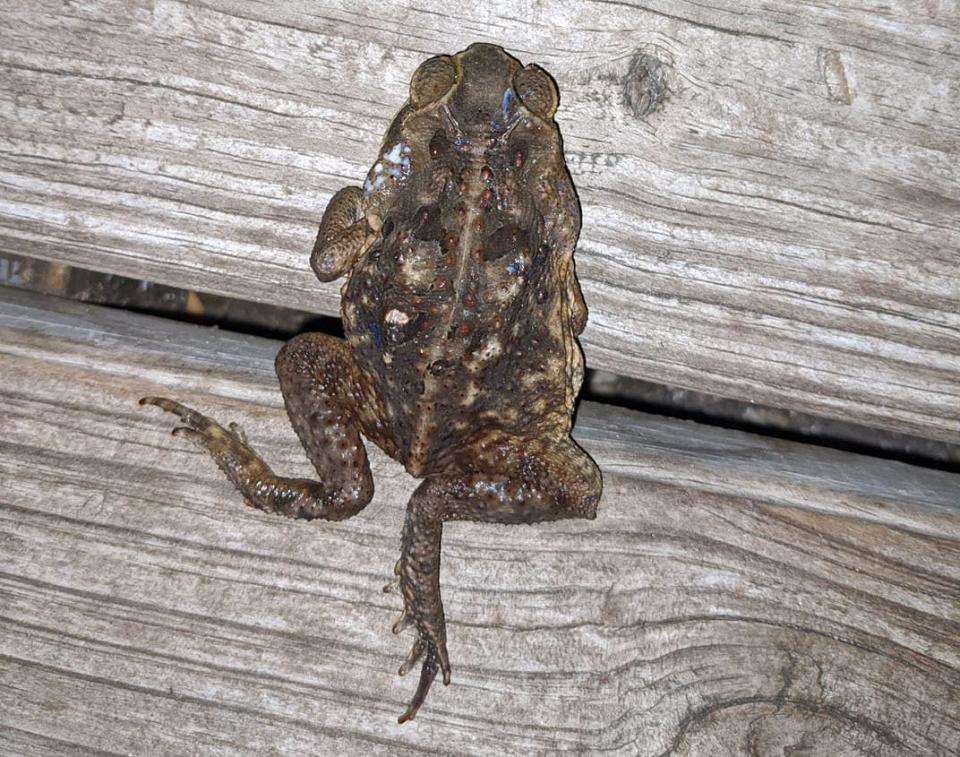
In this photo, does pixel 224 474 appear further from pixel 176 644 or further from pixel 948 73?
pixel 948 73

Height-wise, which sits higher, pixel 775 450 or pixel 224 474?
pixel 775 450

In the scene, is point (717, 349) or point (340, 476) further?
point (717, 349)

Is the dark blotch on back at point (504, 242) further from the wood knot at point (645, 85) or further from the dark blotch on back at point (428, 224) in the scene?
the wood knot at point (645, 85)

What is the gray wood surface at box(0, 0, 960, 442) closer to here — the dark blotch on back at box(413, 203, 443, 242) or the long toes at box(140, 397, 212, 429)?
the dark blotch on back at box(413, 203, 443, 242)

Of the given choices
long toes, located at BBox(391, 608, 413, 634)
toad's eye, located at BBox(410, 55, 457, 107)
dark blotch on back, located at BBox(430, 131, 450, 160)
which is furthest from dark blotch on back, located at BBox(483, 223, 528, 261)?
long toes, located at BBox(391, 608, 413, 634)

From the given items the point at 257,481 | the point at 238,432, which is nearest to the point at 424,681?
the point at 257,481

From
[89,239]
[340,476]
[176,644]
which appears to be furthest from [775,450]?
[89,239]
